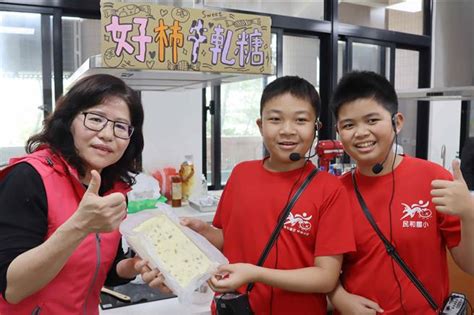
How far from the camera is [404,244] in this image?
1.23 m

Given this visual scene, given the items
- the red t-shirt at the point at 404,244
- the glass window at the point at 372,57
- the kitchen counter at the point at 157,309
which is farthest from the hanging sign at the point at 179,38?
the glass window at the point at 372,57

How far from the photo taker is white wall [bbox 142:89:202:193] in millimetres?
3166

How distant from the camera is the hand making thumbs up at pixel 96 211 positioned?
2.98 feet

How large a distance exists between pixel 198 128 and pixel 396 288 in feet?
7.68

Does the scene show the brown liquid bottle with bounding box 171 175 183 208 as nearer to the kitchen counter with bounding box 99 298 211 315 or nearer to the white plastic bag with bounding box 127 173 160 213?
the white plastic bag with bounding box 127 173 160 213

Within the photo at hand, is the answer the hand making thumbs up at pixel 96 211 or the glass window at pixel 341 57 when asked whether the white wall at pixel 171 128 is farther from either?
the hand making thumbs up at pixel 96 211

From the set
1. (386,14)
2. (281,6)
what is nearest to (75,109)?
(281,6)

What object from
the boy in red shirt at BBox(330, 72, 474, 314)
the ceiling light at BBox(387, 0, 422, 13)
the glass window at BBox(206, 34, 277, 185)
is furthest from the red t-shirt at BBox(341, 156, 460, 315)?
the ceiling light at BBox(387, 0, 422, 13)

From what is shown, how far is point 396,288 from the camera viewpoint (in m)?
1.22

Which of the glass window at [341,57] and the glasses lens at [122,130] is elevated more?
the glass window at [341,57]

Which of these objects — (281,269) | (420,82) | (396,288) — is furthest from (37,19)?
(420,82)

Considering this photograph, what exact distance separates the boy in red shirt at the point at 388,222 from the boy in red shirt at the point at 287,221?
0.09 metres

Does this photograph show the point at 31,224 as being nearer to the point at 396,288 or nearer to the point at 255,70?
the point at 255,70

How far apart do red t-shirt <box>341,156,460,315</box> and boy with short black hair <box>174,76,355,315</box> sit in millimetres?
99
